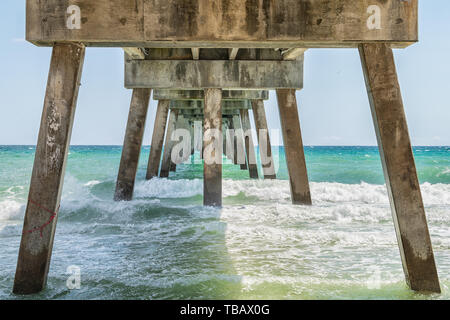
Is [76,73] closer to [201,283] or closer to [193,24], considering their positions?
[193,24]

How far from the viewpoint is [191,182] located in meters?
15.1

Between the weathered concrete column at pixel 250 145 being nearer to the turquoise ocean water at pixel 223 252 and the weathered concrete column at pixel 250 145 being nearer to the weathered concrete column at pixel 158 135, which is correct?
the weathered concrete column at pixel 158 135

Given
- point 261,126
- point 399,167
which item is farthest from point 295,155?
point 261,126

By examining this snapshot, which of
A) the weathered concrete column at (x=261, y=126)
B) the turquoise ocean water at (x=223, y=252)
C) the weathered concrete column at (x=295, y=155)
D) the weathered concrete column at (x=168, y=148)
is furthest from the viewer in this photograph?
the weathered concrete column at (x=168, y=148)

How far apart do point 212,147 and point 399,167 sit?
5.23 metres

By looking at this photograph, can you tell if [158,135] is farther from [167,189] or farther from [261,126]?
[261,126]

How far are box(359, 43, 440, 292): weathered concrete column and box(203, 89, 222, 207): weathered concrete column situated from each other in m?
4.97

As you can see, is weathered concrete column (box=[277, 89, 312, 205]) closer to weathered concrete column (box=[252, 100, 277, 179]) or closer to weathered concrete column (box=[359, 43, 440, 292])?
weathered concrete column (box=[359, 43, 440, 292])

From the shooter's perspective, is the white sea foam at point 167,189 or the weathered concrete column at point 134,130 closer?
the weathered concrete column at point 134,130

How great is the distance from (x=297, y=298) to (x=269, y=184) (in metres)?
11.1

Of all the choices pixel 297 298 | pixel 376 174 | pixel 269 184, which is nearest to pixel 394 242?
pixel 297 298

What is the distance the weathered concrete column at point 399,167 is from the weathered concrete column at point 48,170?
287 centimetres

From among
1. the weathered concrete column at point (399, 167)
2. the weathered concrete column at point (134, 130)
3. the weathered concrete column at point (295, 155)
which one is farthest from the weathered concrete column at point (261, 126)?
the weathered concrete column at point (399, 167)

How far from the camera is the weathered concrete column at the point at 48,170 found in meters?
3.69
